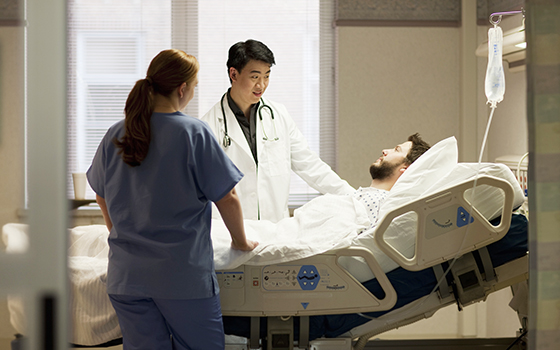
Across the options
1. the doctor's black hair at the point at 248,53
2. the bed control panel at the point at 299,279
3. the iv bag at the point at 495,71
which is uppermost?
the doctor's black hair at the point at 248,53

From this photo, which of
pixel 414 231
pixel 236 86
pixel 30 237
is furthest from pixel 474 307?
pixel 30 237

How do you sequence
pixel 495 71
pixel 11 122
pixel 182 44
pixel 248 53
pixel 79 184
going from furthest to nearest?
A: pixel 182 44, pixel 79 184, pixel 248 53, pixel 495 71, pixel 11 122

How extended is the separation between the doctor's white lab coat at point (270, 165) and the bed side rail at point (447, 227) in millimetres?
857

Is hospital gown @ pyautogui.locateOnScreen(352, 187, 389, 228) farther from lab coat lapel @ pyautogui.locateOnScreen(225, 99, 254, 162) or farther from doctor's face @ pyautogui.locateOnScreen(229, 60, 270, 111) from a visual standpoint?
doctor's face @ pyautogui.locateOnScreen(229, 60, 270, 111)

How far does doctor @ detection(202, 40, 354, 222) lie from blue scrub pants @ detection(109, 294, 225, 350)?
1.13 meters

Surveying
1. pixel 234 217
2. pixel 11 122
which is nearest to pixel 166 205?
pixel 234 217

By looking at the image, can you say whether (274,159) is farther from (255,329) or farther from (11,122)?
(11,122)

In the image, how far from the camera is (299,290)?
1762 mm

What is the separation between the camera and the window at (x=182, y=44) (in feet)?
11.0

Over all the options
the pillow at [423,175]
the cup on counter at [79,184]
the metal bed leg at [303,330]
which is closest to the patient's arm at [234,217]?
the metal bed leg at [303,330]

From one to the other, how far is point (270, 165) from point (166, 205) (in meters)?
1.25

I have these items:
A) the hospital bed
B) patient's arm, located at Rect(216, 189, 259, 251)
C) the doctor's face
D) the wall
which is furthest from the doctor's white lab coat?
the wall

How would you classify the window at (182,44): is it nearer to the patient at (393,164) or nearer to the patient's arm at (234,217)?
the patient at (393,164)

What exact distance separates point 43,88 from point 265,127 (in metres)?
1.95
